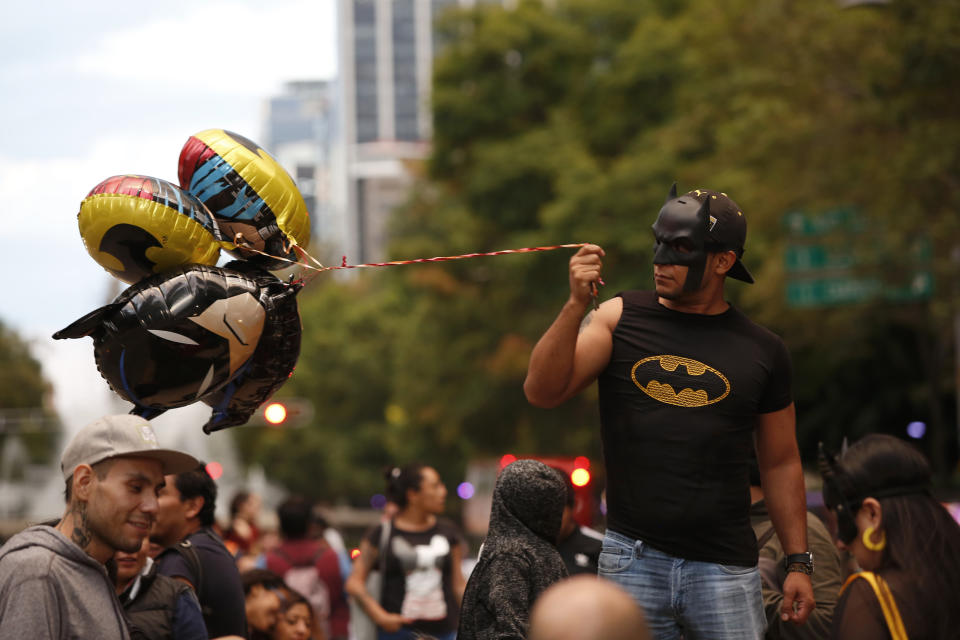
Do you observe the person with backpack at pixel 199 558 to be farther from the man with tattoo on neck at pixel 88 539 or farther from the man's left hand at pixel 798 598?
the man's left hand at pixel 798 598

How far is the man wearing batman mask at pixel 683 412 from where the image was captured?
4148 millimetres

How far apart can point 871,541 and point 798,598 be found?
1.07ft

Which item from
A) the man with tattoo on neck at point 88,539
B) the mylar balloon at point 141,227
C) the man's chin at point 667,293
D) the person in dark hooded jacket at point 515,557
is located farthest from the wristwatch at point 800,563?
the mylar balloon at point 141,227

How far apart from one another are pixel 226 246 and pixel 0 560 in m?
1.26

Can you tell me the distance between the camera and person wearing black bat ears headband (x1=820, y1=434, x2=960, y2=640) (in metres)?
4.06

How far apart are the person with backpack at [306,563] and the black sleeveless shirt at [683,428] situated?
5.06m

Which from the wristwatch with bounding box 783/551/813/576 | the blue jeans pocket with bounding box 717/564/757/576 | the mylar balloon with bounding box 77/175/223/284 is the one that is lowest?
the wristwatch with bounding box 783/551/813/576

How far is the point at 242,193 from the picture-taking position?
14.2ft

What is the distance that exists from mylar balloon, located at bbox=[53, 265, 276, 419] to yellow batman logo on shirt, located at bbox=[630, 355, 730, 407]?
1311mm

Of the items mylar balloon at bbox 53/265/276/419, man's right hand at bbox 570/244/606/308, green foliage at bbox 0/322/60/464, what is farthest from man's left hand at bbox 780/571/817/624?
green foliage at bbox 0/322/60/464

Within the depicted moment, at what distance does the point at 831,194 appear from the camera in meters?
18.7

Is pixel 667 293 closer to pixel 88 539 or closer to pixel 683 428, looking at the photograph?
pixel 683 428

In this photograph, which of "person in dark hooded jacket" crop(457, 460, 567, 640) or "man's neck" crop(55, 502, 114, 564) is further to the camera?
"person in dark hooded jacket" crop(457, 460, 567, 640)

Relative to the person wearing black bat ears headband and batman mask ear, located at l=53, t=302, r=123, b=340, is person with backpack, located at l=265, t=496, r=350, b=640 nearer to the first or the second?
batman mask ear, located at l=53, t=302, r=123, b=340
